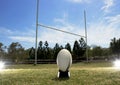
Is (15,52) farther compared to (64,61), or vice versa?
(15,52)

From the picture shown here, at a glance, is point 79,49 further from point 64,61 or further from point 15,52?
point 64,61

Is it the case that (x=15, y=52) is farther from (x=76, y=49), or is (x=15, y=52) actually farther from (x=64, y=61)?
(x=64, y=61)

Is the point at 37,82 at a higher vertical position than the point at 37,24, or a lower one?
lower

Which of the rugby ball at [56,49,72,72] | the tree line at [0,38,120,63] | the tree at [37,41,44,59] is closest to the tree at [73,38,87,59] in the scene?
the tree line at [0,38,120,63]

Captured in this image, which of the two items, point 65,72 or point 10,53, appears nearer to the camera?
point 65,72

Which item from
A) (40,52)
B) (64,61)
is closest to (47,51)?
(40,52)

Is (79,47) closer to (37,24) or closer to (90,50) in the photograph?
(90,50)

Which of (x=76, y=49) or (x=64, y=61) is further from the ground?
(x=76, y=49)

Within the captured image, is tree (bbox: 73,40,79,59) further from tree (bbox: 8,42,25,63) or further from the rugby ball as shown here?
the rugby ball

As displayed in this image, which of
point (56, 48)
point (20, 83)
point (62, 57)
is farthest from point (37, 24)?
point (56, 48)

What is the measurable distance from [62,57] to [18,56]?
42.3 meters

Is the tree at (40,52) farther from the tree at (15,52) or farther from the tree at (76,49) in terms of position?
the tree at (76,49)

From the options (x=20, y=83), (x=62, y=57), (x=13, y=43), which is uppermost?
(x=13, y=43)

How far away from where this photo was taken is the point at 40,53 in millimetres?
51469
